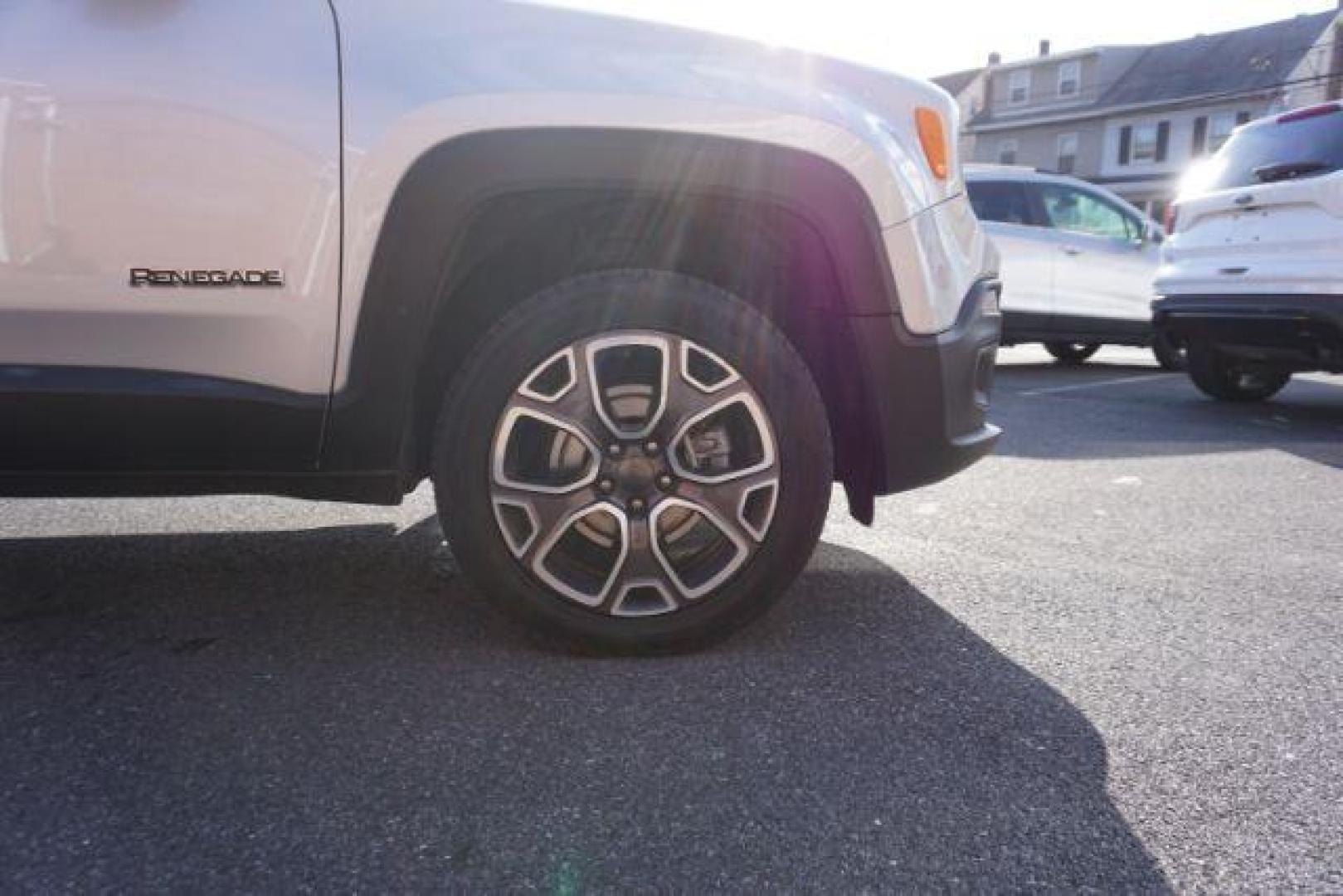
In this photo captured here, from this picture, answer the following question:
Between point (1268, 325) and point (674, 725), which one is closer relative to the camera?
point (674, 725)

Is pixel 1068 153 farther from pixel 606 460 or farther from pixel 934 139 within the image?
pixel 606 460

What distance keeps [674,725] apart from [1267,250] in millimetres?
5428

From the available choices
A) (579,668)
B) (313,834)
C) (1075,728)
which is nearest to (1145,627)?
(1075,728)

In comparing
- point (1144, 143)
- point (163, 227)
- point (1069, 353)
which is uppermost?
point (1144, 143)

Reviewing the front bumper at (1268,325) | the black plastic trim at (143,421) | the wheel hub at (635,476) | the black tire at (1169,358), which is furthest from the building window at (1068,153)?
the black plastic trim at (143,421)

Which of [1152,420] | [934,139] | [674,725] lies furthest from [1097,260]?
[674,725]

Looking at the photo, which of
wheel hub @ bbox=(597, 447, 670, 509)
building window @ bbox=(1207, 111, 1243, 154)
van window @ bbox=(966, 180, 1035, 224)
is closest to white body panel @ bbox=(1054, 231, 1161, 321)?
van window @ bbox=(966, 180, 1035, 224)

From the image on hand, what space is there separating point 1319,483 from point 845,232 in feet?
11.2

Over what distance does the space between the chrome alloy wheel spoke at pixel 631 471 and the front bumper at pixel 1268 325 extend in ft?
15.5

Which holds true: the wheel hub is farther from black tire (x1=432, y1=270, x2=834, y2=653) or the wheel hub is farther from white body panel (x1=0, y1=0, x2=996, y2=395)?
white body panel (x1=0, y1=0, x2=996, y2=395)

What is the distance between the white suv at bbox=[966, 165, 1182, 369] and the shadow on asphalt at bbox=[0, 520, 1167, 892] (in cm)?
732

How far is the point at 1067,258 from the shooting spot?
9477mm

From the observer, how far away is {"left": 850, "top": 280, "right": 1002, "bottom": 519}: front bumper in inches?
93.2

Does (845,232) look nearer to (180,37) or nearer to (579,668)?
(579,668)
